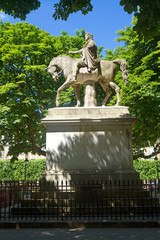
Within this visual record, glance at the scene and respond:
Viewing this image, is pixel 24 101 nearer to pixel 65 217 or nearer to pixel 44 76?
pixel 44 76

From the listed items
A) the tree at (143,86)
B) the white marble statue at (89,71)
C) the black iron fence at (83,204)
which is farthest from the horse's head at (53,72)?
the tree at (143,86)

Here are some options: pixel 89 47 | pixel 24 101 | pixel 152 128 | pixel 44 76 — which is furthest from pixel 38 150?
pixel 89 47

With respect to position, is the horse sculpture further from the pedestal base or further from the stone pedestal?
the pedestal base

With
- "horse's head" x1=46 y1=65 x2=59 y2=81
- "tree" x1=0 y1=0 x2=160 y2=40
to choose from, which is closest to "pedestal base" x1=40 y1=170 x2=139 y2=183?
"horse's head" x1=46 y1=65 x2=59 y2=81

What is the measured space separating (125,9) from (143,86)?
10.1m

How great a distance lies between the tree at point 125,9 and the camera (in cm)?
651

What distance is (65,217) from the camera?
852 centimetres

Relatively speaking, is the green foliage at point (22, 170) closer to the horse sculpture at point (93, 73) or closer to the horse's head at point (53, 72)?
the horse's head at point (53, 72)

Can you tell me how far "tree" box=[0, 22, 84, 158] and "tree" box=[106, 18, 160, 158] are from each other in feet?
16.7

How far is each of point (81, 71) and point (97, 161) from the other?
419 centimetres

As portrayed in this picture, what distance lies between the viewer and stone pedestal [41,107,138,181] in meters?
10.0

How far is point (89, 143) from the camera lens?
10.3 m

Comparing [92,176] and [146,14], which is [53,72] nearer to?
[92,176]
